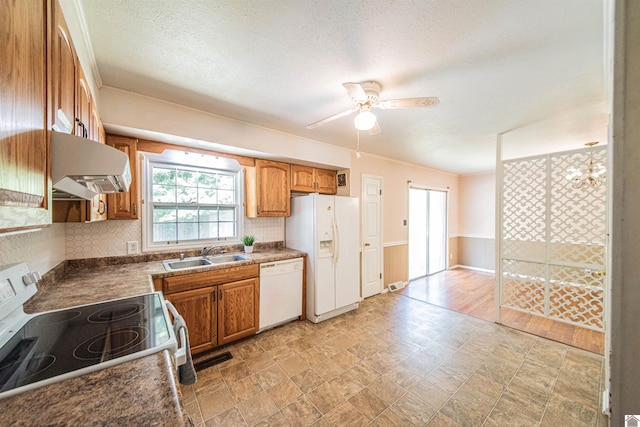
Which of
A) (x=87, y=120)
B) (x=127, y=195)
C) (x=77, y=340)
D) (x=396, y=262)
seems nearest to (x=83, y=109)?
(x=87, y=120)

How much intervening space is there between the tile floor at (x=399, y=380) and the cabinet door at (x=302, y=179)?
1.84 m

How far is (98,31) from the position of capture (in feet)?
4.42

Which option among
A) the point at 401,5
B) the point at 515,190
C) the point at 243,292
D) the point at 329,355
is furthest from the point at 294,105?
the point at 515,190

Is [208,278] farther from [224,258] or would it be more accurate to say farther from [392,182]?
[392,182]

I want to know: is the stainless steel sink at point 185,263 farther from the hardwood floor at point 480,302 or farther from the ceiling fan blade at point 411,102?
the hardwood floor at point 480,302

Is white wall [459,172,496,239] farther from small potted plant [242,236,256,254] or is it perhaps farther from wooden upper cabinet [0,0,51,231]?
wooden upper cabinet [0,0,51,231]

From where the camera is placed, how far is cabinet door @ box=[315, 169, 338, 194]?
142 inches

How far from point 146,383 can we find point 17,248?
131 cm

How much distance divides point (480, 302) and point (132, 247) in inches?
188

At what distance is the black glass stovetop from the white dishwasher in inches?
58.5

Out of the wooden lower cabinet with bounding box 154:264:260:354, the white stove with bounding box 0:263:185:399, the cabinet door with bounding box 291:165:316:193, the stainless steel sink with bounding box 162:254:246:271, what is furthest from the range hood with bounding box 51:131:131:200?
the cabinet door with bounding box 291:165:316:193

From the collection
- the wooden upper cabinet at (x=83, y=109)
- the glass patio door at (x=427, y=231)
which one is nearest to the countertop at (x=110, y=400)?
the wooden upper cabinet at (x=83, y=109)

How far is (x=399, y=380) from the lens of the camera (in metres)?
2.02

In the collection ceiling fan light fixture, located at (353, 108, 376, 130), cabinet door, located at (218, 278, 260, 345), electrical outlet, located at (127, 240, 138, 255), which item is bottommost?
cabinet door, located at (218, 278, 260, 345)
